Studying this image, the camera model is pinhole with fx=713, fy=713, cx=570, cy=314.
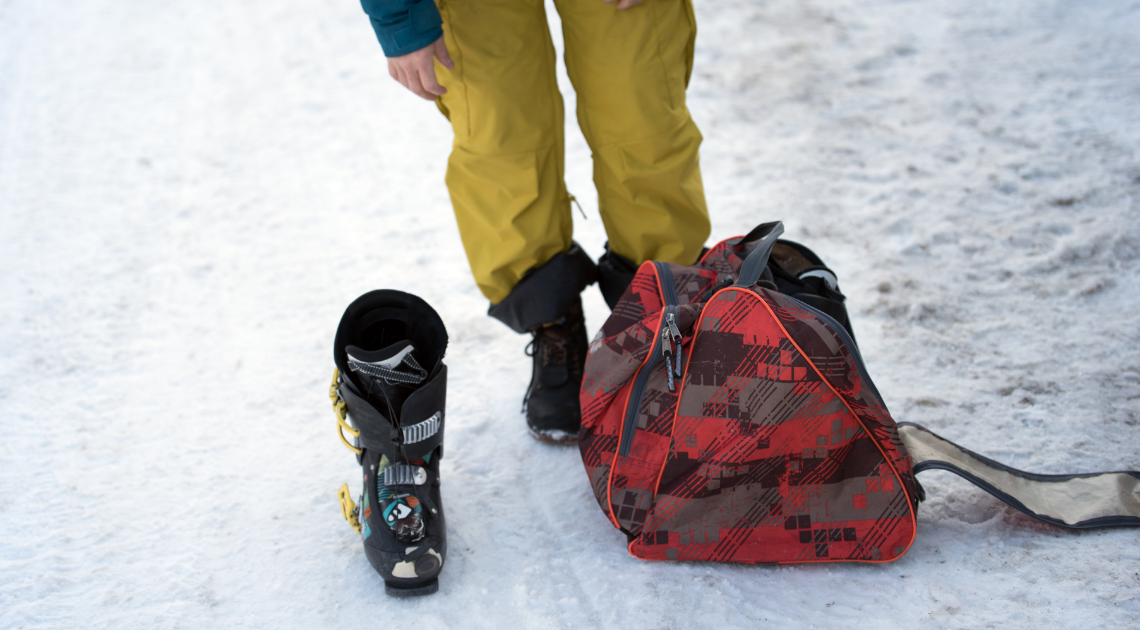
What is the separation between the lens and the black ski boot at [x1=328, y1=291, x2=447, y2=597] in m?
1.29

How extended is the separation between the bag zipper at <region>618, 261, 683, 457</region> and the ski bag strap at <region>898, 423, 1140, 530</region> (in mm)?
486

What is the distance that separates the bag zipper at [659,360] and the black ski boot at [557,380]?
1.11 ft

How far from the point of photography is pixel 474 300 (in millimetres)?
2215

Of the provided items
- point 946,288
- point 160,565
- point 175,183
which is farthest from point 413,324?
point 175,183

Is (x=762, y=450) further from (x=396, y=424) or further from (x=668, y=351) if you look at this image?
(x=396, y=424)

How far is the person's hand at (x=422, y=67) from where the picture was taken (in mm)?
1365

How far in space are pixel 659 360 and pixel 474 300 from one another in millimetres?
1027

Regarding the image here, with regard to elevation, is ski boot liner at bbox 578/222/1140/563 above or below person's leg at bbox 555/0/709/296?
below

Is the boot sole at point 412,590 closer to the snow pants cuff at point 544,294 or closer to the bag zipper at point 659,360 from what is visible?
the bag zipper at point 659,360

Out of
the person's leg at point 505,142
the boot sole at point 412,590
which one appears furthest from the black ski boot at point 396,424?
the person's leg at point 505,142

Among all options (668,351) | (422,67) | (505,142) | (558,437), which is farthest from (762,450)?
(422,67)

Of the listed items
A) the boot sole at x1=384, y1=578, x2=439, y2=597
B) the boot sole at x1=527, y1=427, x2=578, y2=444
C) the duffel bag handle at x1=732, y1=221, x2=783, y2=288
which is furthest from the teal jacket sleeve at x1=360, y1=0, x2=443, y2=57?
the boot sole at x1=384, y1=578, x2=439, y2=597

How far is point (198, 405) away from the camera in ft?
6.07

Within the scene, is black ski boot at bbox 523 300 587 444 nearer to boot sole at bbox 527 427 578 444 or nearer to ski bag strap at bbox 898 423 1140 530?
boot sole at bbox 527 427 578 444
